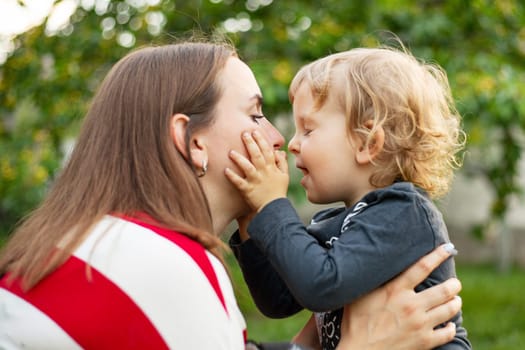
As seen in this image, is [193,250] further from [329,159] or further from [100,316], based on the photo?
[329,159]

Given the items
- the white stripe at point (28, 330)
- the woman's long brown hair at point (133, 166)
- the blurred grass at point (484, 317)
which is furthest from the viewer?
the blurred grass at point (484, 317)

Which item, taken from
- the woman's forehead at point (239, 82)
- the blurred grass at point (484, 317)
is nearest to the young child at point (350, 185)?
the woman's forehead at point (239, 82)

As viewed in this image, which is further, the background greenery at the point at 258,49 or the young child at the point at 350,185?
the background greenery at the point at 258,49

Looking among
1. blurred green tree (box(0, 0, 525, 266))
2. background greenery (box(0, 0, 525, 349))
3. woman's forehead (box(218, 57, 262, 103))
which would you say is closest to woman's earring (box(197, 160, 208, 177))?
woman's forehead (box(218, 57, 262, 103))

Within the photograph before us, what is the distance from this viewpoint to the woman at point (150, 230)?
1.74 m

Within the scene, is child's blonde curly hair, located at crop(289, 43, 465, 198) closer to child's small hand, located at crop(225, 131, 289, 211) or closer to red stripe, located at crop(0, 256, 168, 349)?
child's small hand, located at crop(225, 131, 289, 211)

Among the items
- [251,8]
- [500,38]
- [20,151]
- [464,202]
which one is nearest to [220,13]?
[251,8]

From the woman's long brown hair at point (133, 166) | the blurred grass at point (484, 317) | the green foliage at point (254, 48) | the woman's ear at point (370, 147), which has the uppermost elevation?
the woman's long brown hair at point (133, 166)

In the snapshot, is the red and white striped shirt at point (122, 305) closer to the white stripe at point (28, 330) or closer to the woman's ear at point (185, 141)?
the white stripe at point (28, 330)

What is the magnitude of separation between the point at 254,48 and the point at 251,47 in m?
0.02

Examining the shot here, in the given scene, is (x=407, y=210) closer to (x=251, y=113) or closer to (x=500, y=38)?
(x=251, y=113)

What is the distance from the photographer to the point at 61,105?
17.6 ft

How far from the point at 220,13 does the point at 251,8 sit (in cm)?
24

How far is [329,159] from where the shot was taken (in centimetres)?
239
